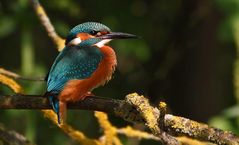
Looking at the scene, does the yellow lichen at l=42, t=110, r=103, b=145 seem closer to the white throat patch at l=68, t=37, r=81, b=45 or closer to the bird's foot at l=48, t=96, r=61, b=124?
the bird's foot at l=48, t=96, r=61, b=124

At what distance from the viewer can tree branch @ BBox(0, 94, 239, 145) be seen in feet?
7.94

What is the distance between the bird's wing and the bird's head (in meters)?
0.13

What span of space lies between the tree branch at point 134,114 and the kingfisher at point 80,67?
0.67 feet

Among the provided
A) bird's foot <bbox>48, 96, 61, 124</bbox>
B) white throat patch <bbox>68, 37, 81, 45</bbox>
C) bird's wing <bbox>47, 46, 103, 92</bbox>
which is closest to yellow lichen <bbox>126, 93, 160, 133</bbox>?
bird's foot <bbox>48, 96, 61, 124</bbox>

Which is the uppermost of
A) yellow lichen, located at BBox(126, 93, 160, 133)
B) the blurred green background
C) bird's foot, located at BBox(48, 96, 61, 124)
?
the blurred green background

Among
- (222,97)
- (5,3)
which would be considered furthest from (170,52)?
(5,3)

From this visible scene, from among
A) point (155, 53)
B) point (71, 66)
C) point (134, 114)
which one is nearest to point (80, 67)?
point (71, 66)

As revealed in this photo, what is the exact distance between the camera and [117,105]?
8.50ft

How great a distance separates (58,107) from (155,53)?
11.8 ft

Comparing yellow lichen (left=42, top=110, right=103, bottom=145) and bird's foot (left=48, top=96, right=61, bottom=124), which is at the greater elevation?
bird's foot (left=48, top=96, right=61, bottom=124)

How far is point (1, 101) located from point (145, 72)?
12.7 feet

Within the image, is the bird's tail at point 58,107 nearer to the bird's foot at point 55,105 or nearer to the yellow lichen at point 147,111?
the bird's foot at point 55,105

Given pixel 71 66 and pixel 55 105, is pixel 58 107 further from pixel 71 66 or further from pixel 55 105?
pixel 71 66

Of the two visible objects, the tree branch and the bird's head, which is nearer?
the tree branch
